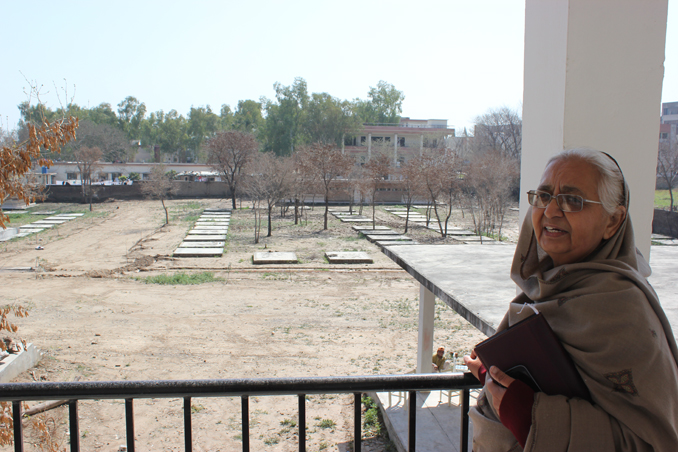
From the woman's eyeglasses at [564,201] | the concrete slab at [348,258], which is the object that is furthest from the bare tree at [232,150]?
the woman's eyeglasses at [564,201]

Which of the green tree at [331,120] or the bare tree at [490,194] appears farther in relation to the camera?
the green tree at [331,120]

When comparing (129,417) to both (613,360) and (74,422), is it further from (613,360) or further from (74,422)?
(613,360)

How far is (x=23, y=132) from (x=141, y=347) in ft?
216

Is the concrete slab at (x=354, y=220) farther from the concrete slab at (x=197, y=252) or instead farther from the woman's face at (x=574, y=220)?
the woman's face at (x=574, y=220)

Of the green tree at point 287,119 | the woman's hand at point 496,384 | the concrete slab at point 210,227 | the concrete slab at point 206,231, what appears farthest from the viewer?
the green tree at point 287,119

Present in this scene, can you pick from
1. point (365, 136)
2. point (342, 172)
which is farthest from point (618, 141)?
point (365, 136)

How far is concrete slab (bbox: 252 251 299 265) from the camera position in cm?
1939

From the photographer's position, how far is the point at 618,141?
2820mm

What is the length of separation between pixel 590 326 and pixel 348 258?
730 inches

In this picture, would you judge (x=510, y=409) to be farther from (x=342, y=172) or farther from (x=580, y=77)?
(x=342, y=172)

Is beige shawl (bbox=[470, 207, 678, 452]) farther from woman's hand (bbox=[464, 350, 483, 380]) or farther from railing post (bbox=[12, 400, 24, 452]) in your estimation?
railing post (bbox=[12, 400, 24, 452])

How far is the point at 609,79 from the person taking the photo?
2760 mm

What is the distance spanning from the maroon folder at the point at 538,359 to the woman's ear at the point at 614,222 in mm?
339

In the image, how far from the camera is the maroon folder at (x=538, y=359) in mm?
1299
